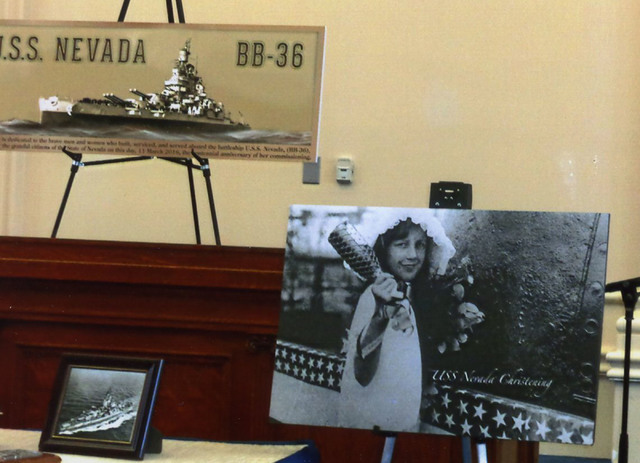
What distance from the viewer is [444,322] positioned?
1528 mm

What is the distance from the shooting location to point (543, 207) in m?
3.87

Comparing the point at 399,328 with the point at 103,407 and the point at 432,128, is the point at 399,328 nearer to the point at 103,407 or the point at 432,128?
the point at 103,407

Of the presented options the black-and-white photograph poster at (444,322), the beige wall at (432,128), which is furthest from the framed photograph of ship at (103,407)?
the beige wall at (432,128)

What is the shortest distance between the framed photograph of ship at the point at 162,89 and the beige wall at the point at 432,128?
1910 millimetres

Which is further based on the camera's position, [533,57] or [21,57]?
[533,57]

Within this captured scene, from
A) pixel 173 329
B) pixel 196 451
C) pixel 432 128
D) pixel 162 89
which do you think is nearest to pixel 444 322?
pixel 196 451

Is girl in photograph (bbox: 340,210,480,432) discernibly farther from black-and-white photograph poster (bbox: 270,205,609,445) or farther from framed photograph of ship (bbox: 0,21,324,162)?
framed photograph of ship (bbox: 0,21,324,162)

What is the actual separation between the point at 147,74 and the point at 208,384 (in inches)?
28.6

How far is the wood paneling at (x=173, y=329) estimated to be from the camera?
1998 mm

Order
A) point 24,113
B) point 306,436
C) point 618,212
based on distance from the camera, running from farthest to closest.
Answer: point 618,212
point 24,113
point 306,436

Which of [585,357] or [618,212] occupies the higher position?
[618,212]

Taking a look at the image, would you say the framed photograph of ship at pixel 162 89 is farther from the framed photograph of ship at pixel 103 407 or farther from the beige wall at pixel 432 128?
the beige wall at pixel 432 128

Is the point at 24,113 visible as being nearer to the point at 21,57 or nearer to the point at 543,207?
the point at 21,57

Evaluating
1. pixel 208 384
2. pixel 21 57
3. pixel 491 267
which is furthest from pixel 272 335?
pixel 21 57
